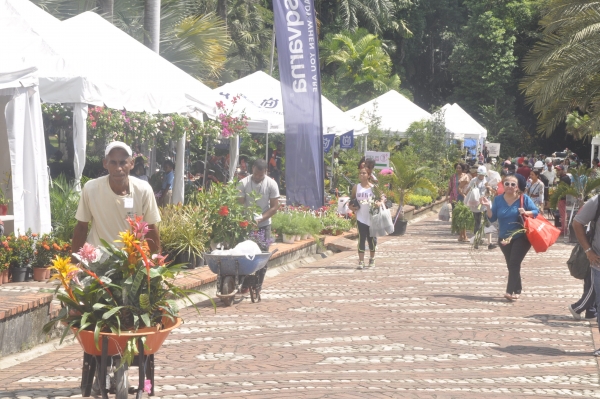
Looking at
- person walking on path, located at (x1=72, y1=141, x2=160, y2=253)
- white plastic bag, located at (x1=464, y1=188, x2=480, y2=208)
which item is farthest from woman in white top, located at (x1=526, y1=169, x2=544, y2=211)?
person walking on path, located at (x1=72, y1=141, x2=160, y2=253)

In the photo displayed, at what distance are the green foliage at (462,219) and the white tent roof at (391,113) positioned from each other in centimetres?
1176

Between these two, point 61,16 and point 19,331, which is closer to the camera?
point 19,331

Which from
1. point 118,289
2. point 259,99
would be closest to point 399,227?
point 259,99

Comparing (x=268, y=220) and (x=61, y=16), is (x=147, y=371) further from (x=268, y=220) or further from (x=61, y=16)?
(x=61, y=16)

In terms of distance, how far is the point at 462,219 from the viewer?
20.6m

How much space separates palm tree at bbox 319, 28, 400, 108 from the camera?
4528 centimetres

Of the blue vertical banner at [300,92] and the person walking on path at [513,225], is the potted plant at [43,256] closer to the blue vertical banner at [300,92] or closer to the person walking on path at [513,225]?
the person walking on path at [513,225]

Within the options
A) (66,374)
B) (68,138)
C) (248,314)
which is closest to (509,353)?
(248,314)

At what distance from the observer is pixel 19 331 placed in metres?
8.13

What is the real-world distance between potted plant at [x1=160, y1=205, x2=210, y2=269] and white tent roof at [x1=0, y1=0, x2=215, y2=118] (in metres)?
1.74

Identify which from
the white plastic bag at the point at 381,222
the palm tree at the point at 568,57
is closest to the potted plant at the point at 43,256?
the white plastic bag at the point at 381,222

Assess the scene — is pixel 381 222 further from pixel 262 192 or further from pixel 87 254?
pixel 87 254

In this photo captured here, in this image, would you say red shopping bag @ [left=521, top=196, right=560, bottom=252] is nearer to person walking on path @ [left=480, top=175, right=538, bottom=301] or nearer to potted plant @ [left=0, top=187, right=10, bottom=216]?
person walking on path @ [left=480, top=175, right=538, bottom=301]

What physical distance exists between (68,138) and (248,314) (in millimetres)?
15025
